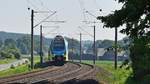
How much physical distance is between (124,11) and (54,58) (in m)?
41.3

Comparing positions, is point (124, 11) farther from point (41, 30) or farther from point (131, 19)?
point (41, 30)

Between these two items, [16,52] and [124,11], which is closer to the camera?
[124,11]

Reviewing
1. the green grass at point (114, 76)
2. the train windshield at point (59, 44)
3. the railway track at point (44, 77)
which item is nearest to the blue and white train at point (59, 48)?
the train windshield at point (59, 44)

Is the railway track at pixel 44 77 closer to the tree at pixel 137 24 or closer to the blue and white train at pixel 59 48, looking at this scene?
the tree at pixel 137 24

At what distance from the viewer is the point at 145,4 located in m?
26.5

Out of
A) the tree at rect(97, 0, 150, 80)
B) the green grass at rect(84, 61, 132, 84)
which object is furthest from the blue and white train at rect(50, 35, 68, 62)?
the tree at rect(97, 0, 150, 80)

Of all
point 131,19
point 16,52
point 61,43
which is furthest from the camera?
point 16,52

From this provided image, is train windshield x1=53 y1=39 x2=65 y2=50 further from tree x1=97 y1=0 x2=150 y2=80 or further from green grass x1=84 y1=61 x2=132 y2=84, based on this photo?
tree x1=97 y1=0 x2=150 y2=80

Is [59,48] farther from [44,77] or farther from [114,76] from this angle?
[44,77]

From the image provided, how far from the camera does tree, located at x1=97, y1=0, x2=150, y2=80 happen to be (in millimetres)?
25844

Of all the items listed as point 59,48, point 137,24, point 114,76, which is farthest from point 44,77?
point 59,48

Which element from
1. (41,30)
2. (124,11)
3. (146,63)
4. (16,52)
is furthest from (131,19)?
(16,52)

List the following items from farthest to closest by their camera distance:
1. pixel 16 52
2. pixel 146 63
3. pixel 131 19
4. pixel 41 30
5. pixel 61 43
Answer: pixel 16 52 < pixel 41 30 < pixel 61 43 < pixel 131 19 < pixel 146 63

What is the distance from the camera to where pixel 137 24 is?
27.8 metres
